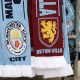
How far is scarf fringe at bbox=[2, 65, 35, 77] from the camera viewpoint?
8.85 feet

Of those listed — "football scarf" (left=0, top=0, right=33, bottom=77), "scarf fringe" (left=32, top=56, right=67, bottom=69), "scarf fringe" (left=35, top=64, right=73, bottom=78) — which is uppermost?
"football scarf" (left=0, top=0, right=33, bottom=77)

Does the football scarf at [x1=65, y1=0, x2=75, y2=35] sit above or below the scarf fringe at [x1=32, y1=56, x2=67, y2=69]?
above

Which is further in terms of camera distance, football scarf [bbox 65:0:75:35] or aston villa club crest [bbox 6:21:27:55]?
football scarf [bbox 65:0:75:35]

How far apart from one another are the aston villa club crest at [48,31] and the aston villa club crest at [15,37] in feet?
0.42

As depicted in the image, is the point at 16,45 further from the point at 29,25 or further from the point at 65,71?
the point at 65,71

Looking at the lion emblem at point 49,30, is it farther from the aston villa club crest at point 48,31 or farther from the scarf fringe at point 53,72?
the scarf fringe at point 53,72

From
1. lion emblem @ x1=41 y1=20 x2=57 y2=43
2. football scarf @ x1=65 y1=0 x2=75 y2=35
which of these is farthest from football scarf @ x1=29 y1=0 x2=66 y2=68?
football scarf @ x1=65 y1=0 x2=75 y2=35

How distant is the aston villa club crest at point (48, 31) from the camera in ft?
8.92

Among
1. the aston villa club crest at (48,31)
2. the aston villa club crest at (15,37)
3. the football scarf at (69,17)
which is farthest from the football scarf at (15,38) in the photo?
the football scarf at (69,17)

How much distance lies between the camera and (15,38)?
106 inches

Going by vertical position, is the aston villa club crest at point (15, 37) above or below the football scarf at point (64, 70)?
above

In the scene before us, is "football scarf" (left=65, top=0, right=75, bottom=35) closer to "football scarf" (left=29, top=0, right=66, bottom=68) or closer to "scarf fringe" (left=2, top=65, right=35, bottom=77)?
"football scarf" (left=29, top=0, right=66, bottom=68)

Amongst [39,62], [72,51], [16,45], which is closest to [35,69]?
[39,62]

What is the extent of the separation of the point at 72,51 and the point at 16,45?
1.74 feet
